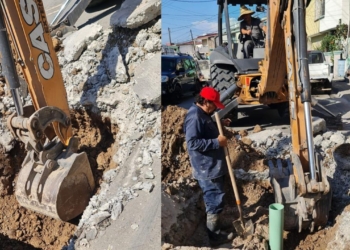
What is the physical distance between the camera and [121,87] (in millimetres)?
5047

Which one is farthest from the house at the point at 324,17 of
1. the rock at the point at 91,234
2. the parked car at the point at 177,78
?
the rock at the point at 91,234

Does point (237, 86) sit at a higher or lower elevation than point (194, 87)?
higher

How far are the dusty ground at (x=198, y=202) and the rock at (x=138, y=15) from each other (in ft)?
4.48

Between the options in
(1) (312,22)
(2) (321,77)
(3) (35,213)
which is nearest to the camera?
(3) (35,213)

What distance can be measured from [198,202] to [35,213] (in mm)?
1931

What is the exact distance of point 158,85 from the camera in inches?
185

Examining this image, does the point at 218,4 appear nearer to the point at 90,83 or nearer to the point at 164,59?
the point at 90,83

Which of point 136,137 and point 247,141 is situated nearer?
point 136,137

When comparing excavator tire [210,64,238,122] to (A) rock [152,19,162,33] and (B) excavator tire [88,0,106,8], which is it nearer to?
(A) rock [152,19,162,33]

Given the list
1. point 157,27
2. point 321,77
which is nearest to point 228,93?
point 157,27

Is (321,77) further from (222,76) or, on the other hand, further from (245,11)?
(245,11)

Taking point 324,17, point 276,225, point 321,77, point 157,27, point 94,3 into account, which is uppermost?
point 94,3

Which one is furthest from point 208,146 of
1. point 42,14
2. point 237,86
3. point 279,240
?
point 237,86

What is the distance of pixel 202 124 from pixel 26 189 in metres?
1.96
